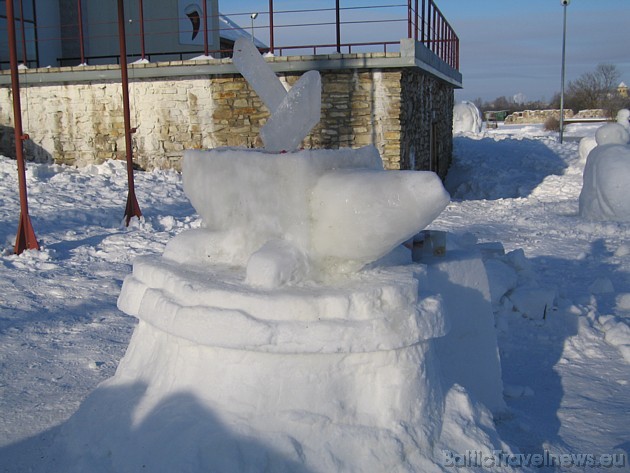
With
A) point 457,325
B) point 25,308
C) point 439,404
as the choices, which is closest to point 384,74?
point 25,308

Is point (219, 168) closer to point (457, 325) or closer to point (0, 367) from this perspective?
point (457, 325)

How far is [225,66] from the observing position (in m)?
10.8

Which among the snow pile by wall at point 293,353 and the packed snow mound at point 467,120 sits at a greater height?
the packed snow mound at point 467,120

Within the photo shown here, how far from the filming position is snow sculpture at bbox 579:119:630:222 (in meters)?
9.85

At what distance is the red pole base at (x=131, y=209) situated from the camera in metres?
8.65

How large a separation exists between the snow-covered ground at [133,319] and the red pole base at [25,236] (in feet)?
0.51

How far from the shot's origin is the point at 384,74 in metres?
10.4

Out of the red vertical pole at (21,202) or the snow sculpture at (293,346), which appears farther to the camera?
the red vertical pole at (21,202)

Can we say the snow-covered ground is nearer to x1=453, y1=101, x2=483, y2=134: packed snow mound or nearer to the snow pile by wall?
the snow pile by wall

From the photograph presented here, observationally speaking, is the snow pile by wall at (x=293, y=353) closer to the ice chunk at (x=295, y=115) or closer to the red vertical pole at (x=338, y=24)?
the ice chunk at (x=295, y=115)

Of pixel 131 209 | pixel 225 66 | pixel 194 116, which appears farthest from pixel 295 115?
pixel 194 116

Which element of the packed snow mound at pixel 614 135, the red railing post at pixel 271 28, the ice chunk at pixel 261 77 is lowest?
the packed snow mound at pixel 614 135

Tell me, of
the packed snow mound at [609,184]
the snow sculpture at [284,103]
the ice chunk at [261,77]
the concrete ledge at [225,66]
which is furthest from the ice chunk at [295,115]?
the packed snow mound at [609,184]

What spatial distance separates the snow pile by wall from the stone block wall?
7.50 meters
